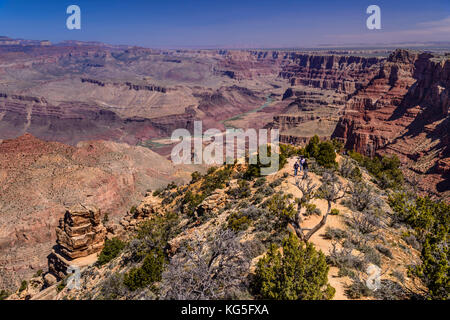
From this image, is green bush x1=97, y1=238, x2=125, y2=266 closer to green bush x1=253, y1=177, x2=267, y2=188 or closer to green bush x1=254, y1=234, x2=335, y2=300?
green bush x1=253, y1=177, x2=267, y2=188

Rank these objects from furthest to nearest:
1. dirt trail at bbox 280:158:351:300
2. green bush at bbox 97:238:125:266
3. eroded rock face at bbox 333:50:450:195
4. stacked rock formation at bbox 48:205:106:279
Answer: eroded rock face at bbox 333:50:450:195 < stacked rock formation at bbox 48:205:106:279 < green bush at bbox 97:238:125:266 < dirt trail at bbox 280:158:351:300

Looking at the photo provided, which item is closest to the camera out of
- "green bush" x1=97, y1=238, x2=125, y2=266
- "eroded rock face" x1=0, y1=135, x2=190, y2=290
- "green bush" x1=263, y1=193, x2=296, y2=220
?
"green bush" x1=263, y1=193, x2=296, y2=220

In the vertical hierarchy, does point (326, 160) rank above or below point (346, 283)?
above

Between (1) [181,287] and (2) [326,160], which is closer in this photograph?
(1) [181,287]

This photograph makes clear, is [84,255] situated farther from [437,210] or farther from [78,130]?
[78,130]

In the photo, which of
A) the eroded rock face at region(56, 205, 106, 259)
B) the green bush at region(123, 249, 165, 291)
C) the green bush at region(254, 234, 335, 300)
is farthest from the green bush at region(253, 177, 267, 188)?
the eroded rock face at region(56, 205, 106, 259)
